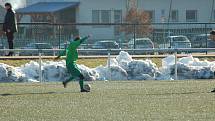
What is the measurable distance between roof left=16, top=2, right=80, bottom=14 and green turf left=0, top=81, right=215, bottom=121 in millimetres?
48520

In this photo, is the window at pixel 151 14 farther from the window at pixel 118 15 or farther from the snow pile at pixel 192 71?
the snow pile at pixel 192 71

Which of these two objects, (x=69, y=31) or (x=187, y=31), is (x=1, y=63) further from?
(x=187, y=31)

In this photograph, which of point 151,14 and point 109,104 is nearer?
point 109,104

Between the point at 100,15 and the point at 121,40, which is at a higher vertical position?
the point at 100,15

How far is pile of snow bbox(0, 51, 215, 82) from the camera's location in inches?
1010

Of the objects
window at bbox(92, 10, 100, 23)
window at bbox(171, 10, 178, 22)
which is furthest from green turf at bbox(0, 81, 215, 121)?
window at bbox(171, 10, 178, 22)

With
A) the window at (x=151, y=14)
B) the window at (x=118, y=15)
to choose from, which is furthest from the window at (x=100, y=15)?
the window at (x=151, y=14)

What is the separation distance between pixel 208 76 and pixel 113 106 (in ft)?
41.1

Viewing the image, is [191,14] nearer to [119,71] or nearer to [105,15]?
[105,15]

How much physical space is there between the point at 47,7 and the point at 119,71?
1810 inches

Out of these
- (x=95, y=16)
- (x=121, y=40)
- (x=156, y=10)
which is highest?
(x=156, y=10)

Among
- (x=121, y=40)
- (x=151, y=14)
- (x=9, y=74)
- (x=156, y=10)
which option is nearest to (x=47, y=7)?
(x=151, y=14)

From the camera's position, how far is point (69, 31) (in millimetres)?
37781

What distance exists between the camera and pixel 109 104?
15.5 meters
